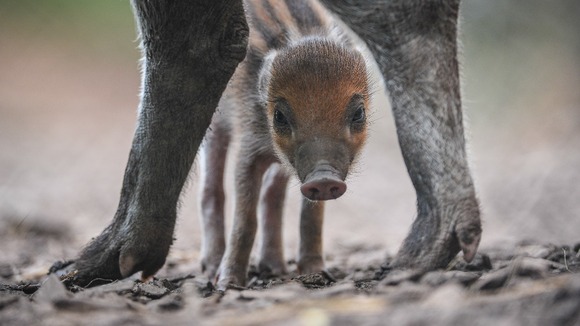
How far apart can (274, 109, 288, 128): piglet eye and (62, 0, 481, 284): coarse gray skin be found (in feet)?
1.60

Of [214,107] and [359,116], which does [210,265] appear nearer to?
[359,116]

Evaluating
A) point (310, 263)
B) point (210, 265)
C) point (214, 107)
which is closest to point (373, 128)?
point (310, 263)

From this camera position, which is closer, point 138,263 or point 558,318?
point 558,318

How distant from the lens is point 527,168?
8422 mm

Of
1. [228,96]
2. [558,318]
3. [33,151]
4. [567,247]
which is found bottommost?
[558,318]

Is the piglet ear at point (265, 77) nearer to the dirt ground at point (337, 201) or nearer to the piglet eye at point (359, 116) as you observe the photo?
the piglet eye at point (359, 116)

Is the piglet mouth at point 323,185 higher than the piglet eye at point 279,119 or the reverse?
the reverse

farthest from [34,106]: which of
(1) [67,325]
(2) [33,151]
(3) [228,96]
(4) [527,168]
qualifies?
(1) [67,325]

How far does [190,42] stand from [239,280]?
4.01ft

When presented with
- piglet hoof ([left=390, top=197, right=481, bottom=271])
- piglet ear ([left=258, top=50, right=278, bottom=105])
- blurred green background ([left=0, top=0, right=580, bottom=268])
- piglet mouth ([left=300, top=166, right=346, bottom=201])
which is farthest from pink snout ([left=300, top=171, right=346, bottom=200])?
blurred green background ([left=0, top=0, right=580, bottom=268])

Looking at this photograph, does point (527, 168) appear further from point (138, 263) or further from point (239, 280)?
point (138, 263)

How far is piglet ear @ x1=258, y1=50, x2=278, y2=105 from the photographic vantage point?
12.4 feet

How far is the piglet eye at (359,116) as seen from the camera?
3.55 meters

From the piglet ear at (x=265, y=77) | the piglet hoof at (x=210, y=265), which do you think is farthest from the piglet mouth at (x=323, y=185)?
the piglet hoof at (x=210, y=265)
